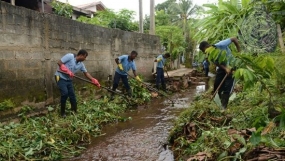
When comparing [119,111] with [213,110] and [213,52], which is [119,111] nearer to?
[213,110]

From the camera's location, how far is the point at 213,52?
77.4 inches

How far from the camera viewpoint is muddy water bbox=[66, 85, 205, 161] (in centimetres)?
348

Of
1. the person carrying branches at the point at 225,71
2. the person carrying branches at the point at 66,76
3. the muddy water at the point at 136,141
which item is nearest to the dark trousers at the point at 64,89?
the person carrying branches at the point at 66,76

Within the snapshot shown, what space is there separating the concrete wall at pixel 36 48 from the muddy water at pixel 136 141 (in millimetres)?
1723

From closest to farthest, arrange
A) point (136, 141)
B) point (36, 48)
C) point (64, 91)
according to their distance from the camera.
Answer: point (136, 141)
point (64, 91)
point (36, 48)

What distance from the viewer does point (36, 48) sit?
16.9 feet

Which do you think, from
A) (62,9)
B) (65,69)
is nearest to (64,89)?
(65,69)

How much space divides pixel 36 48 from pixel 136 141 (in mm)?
2857

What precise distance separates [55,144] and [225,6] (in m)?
3.58

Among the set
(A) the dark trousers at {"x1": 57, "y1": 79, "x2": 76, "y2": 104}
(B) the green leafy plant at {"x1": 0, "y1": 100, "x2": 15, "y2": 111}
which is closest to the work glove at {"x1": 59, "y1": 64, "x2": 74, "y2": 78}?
(A) the dark trousers at {"x1": 57, "y1": 79, "x2": 76, "y2": 104}

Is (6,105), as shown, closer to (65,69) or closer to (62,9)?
(65,69)

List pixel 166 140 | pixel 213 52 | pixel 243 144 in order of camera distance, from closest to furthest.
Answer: pixel 213 52, pixel 243 144, pixel 166 140

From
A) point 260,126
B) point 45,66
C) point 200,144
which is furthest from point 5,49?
point 260,126

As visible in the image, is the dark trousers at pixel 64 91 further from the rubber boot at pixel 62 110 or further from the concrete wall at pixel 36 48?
the concrete wall at pixel 36 48
